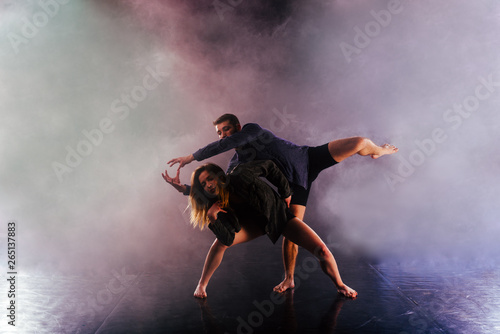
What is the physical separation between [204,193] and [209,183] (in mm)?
80

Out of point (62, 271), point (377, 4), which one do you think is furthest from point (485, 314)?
point (377, 4)

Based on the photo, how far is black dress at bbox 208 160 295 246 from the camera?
2.72 m

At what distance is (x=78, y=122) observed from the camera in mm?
5949

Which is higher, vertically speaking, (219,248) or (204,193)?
(204,193)

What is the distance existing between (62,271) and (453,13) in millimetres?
5387

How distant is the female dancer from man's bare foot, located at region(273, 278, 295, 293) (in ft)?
1.31

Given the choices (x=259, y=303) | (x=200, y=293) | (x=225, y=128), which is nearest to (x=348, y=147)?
(x=225, y=128)

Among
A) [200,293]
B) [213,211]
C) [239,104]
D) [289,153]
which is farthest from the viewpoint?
[239,104]

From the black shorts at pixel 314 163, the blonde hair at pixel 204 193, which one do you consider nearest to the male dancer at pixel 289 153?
the black shorts at pixel 314 163

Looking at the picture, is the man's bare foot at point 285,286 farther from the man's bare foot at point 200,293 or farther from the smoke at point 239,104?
the smoke at point 239,104

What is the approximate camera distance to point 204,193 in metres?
2.79

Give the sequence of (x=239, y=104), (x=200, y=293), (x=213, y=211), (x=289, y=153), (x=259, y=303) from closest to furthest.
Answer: (x=213, y=211) → (x=259, y=303) → (x=200, y=293) → (x=289, y=153) → (x=239, y=104)

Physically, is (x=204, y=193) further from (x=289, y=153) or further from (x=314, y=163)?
(x=314, y=163)

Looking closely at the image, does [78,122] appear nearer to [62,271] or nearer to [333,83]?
[62,271]
